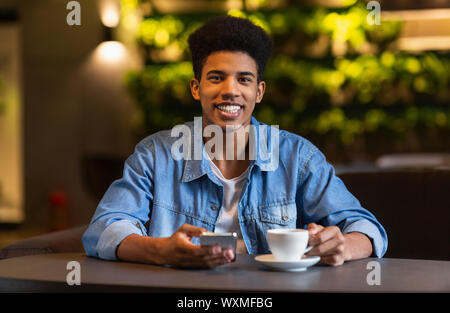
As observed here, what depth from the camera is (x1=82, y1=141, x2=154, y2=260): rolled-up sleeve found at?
1.56 meters

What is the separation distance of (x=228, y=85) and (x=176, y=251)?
0.58 m

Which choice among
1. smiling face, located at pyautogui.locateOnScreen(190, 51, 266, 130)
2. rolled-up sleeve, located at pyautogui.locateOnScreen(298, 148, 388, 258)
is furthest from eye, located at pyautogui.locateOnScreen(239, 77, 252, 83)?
rolled-up sleeve, located at pyautogui.locateOnScreen(298, 148, 388, 258)

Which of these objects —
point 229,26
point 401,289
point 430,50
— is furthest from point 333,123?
point 401,289

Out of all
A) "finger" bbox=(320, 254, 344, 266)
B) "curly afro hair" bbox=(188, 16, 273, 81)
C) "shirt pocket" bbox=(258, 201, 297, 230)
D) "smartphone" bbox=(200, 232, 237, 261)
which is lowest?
"finger" bbox=(320, 254, 344, 266)

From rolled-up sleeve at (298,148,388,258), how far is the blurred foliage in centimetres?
424

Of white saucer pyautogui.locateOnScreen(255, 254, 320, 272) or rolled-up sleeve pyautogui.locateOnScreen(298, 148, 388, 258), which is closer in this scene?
white saucer pyautogui.locateOnScreen(255, 254, 320, 272)

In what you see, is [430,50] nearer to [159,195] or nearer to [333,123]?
[333,123]

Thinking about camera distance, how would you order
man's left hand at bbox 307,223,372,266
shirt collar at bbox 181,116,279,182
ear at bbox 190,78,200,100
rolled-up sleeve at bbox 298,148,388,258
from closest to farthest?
man's left hand at bbox 307,223,372,266, rolled-up sleeve at bbox 298,148,388,258, shirt collar at bbox 181,116,279,182, ear at bbox 190,78,200,100

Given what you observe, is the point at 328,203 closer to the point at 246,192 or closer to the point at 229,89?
the point at 246,192

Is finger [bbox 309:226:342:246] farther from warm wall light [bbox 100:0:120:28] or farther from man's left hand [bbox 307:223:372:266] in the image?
warm wall light [bbox 100:0:120:28]

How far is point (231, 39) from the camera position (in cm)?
181
